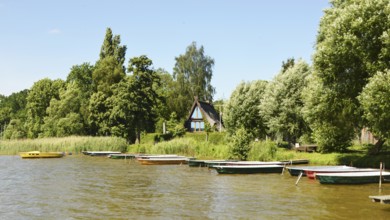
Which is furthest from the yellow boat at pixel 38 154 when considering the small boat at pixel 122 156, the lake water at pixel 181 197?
the lake water at pixel 181 197

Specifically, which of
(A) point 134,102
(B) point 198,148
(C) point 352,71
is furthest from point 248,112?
(C) point 352,71

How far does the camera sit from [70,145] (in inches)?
2628

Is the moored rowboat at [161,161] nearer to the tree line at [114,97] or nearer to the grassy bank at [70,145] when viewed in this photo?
the grassy bank at [70,145]

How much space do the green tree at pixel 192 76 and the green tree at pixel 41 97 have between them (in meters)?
29.7

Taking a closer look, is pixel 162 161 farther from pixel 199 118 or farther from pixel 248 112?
pixel 199 118

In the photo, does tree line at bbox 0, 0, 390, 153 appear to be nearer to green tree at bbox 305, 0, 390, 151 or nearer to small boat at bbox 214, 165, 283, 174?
green tree at bbox 305, 0, 390, 151

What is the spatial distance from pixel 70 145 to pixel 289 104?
3606cm

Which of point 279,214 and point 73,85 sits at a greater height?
point 73,85

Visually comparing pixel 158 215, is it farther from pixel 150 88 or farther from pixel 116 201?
pixel 150 88

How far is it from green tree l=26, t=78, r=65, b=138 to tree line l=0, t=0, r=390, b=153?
0.78 feet

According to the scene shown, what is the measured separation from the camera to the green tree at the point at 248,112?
59594mm

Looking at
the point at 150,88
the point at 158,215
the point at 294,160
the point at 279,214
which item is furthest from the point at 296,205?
the point at 150,88

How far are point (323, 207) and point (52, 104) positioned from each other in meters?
81.4

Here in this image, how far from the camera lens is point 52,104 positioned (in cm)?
9288
